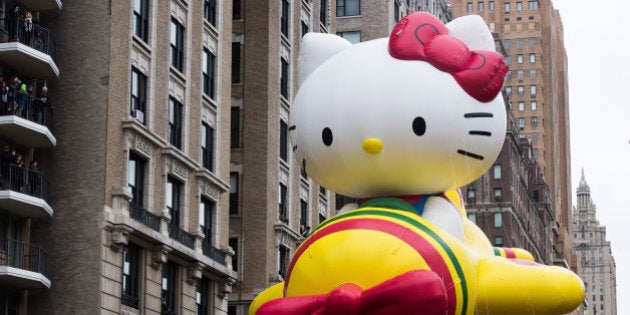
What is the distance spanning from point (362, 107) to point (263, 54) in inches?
1337

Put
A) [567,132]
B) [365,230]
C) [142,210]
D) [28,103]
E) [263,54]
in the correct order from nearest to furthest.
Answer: [365,230], [28,103], [142,210], [263,54], [567,132]

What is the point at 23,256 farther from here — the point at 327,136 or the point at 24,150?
the point at 327,136

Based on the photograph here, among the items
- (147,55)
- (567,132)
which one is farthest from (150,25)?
(567,132)

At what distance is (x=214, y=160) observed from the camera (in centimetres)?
4284

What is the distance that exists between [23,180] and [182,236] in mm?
7431

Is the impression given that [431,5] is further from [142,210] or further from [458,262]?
[458,262]

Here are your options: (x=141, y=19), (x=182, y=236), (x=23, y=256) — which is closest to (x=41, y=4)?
(x=141, y=19)

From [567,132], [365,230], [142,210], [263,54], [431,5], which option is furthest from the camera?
[567,132]

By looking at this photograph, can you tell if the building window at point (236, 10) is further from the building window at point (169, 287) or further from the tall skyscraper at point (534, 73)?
the tall skyscraper at point (534, 73)

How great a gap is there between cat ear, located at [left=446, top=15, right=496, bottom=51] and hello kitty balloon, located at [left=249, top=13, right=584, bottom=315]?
0.5 inches

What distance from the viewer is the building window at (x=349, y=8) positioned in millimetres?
67125

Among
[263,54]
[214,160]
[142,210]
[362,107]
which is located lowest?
[362,107]

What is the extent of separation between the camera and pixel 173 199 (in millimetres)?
39219

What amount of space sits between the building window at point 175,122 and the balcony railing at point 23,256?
7101 mm
